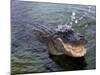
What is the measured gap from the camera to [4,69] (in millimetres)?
2006

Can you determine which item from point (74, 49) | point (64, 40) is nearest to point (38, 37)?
point (64, 40)

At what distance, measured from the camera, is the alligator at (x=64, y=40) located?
2.17 m

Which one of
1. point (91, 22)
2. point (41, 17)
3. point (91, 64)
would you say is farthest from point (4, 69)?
point (91, 22)

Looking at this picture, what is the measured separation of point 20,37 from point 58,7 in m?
0.61

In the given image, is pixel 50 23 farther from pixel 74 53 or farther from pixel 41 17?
pixel 74 53

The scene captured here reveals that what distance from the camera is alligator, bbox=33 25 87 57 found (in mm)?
2168

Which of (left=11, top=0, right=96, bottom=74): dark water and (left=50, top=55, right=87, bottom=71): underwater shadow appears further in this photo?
(left=50, top=55, right=87, bottom=71): underwater shadow

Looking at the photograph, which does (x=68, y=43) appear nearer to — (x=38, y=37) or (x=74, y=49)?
(x=74, y=49)

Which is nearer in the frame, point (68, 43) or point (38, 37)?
point (38, 37)

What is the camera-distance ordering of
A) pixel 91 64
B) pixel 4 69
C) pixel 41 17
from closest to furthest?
1. pixel 4 69
2. pixel 41 17
3. pixel 91 64

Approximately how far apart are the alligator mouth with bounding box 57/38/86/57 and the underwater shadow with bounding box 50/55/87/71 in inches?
2.0

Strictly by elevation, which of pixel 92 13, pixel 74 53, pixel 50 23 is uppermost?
pixel 92 13

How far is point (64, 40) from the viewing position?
2.23 m

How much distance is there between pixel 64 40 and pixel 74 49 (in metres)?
0.18
